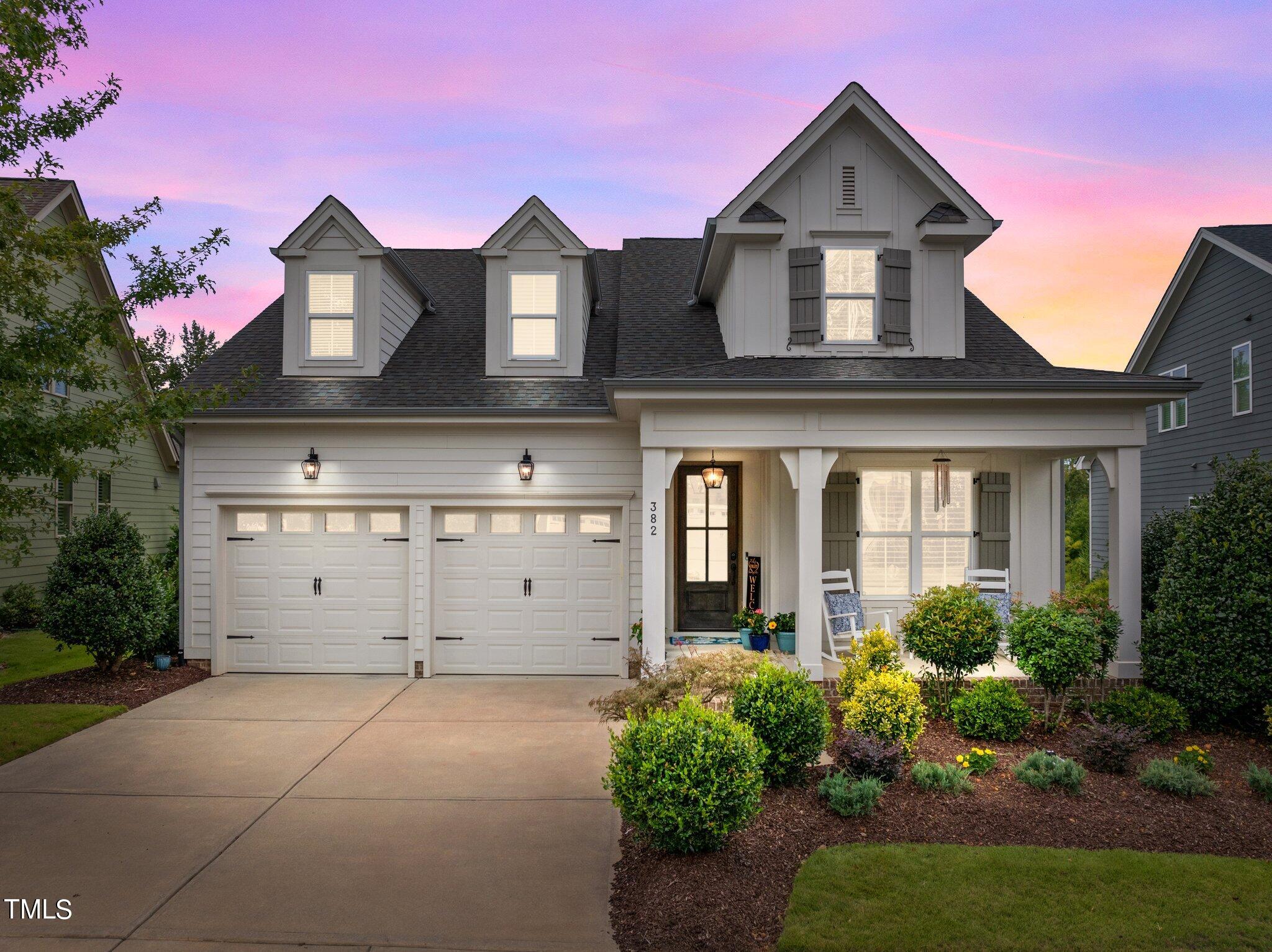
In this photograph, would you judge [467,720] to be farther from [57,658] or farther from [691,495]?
[57,658]

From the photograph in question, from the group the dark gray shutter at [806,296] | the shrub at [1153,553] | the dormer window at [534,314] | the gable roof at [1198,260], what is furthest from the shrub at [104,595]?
the gable roof at [1198,260]

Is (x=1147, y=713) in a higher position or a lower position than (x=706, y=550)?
lower

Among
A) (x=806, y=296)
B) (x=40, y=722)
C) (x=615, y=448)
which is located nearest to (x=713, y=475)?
(x=615, y=448)

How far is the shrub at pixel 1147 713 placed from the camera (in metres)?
6.23

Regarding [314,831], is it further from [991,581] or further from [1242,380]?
[1242,380]

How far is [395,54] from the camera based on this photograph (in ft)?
33.7

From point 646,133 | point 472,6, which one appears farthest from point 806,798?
point 646,133

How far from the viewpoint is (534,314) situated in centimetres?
1009

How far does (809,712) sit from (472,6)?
1011cm

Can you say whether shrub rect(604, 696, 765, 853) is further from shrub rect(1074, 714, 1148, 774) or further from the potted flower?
the potted flower

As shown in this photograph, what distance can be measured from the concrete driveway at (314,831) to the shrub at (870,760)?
1814 mm

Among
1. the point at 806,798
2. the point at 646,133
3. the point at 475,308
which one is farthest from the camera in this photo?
the point at 646,133

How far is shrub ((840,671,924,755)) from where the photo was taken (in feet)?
18.7

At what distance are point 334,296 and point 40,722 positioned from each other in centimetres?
612
